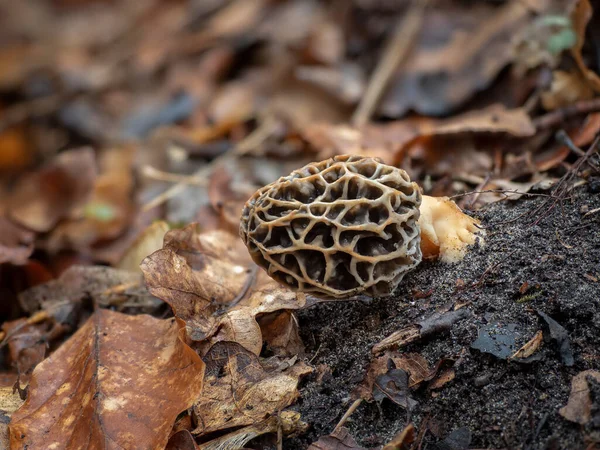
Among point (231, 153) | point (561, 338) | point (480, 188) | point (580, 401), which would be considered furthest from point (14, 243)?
point (580, 401)

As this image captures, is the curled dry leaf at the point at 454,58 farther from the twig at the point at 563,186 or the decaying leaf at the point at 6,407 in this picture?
the decaying leaf at the point at 6,407

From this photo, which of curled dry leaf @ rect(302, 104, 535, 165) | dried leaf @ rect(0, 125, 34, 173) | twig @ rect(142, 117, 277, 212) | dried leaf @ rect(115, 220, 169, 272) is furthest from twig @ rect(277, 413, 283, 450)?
dried leaf @ rect(0, 125, 34, 173)

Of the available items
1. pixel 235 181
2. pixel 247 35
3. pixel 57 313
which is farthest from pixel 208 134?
pixel 57 313

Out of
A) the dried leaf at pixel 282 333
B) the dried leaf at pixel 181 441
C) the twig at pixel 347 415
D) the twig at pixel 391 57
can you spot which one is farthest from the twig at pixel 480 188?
the twig at pixel 391 57

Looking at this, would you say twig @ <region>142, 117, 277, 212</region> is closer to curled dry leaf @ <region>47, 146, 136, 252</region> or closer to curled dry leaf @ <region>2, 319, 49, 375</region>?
curled dry leaf @ <region>47, 146, 136, 252</region>

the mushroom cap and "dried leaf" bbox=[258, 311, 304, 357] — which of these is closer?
the mushroom cap

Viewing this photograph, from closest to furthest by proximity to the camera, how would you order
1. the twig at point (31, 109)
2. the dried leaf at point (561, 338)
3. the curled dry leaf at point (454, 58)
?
the dried leaf at point (561, 338) < the curled dry leaf at point (454, 58) < the twig at point (31, 109)

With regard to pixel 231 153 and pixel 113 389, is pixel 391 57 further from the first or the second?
pixel 113 389
